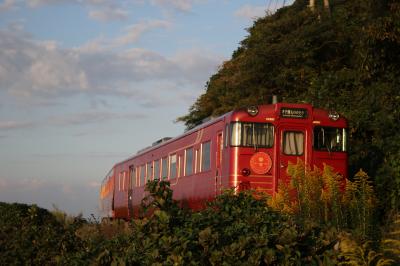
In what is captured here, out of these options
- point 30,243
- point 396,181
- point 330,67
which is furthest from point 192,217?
point 330,67

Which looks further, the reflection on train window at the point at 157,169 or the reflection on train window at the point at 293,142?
the reflection on train window at the point at 157,169

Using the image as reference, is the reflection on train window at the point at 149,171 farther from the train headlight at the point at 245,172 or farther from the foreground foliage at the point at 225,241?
the foreground foliage at the point at 225,241

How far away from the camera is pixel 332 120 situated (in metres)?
17.2

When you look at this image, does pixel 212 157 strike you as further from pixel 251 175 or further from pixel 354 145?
pixel 354 145

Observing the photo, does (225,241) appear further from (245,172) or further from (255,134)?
(255,134)

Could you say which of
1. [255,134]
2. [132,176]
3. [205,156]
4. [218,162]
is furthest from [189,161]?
[132,176]

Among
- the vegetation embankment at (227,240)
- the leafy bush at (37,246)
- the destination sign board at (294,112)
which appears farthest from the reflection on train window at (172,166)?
the vegetation embankment at (227,240)

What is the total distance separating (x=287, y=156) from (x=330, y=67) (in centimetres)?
1561

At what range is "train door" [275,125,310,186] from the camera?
16844 mm

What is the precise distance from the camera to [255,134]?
16.8 metres

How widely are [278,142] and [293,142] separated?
45cm

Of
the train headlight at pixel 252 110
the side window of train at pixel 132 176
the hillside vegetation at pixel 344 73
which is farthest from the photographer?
the side window of train at pixel 132 176

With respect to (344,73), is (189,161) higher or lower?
lower

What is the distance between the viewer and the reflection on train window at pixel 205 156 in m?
18.1
